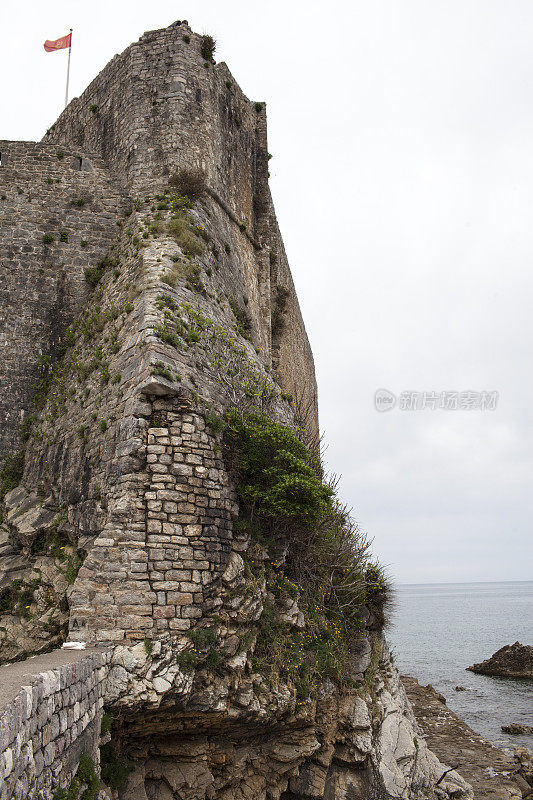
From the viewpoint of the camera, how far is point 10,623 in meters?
8.80

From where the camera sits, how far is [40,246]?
1405 centimetres

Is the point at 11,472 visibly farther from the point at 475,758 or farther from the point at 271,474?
the point at 475,758

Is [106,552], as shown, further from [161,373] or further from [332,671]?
[332,671]

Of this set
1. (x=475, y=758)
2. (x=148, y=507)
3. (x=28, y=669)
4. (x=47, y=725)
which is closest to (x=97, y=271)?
(x=148, y=507)

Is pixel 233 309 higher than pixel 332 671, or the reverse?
pixel 233 309

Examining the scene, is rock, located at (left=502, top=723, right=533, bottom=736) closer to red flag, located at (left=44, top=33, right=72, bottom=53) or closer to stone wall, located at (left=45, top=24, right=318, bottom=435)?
stone wall, located at (left=45, top=24, right=318, bottom=435)

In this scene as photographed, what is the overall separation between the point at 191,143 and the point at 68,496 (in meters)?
9.81

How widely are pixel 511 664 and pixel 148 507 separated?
107 feet

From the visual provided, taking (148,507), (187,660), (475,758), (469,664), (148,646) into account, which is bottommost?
(469,664)

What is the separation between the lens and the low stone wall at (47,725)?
416 centimetres

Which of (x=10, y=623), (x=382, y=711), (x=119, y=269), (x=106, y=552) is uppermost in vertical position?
(x=119, y=269)

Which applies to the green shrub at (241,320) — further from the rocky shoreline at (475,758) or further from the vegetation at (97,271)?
the rocky shoreline at (475,758)

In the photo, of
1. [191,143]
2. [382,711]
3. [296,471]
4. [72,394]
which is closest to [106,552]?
[296,471]

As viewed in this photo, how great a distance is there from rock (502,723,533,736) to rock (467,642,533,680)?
39.1 feet
